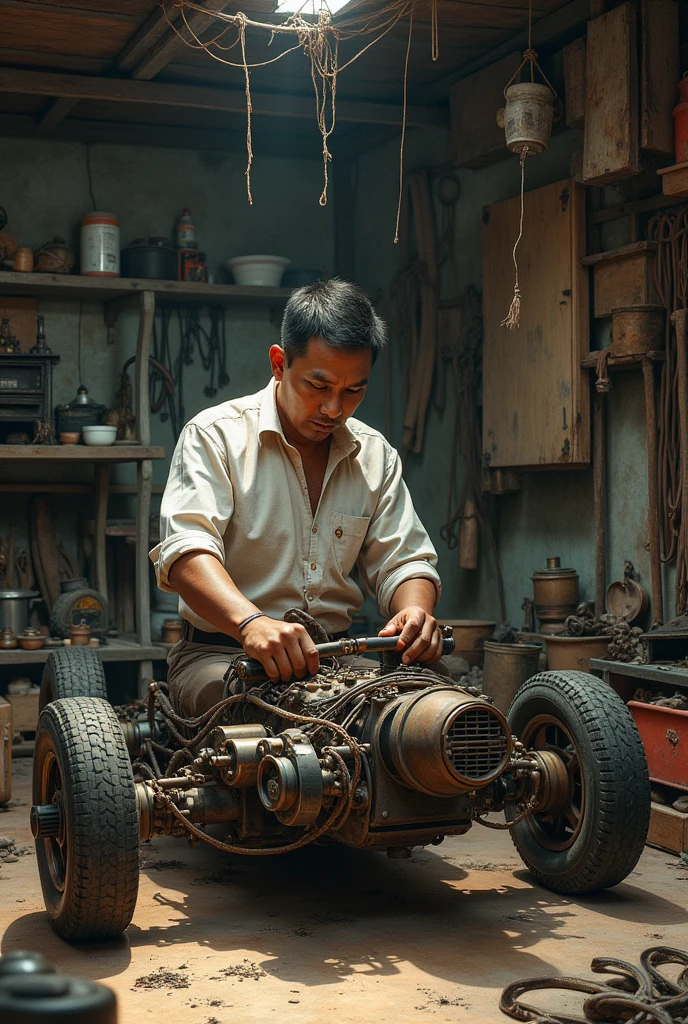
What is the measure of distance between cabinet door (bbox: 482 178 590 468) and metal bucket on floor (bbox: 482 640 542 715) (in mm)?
886

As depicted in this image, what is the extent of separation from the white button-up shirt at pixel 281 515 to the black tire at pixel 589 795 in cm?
56

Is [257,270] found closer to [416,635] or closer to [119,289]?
[119,289]

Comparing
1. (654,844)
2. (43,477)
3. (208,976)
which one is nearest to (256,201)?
(43,477)

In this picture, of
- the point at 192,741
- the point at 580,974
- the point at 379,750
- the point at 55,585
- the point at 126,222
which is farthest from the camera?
the point at 126,222

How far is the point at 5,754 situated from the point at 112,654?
68.0 inches

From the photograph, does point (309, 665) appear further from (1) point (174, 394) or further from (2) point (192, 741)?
(1) point (174, 394)

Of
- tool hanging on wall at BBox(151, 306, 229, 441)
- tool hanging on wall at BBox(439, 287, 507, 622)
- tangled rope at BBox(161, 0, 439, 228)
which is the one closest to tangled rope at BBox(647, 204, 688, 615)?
tangled rope at BBox(161, 0, 439, 228)

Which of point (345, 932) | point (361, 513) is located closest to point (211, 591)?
point (361, 513)

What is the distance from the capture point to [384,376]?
24.6ft

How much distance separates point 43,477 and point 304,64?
2.85m

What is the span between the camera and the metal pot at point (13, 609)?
6328 millimetres

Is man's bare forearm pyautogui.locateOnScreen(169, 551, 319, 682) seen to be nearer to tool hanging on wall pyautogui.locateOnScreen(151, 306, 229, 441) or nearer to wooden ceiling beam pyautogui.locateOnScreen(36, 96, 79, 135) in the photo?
wooden ceiling beam pyautogui.locateOnScreen(36, 96, 79, 135)

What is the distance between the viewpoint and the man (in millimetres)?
3311

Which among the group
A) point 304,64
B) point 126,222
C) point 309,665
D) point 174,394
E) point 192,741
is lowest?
point 192,741
